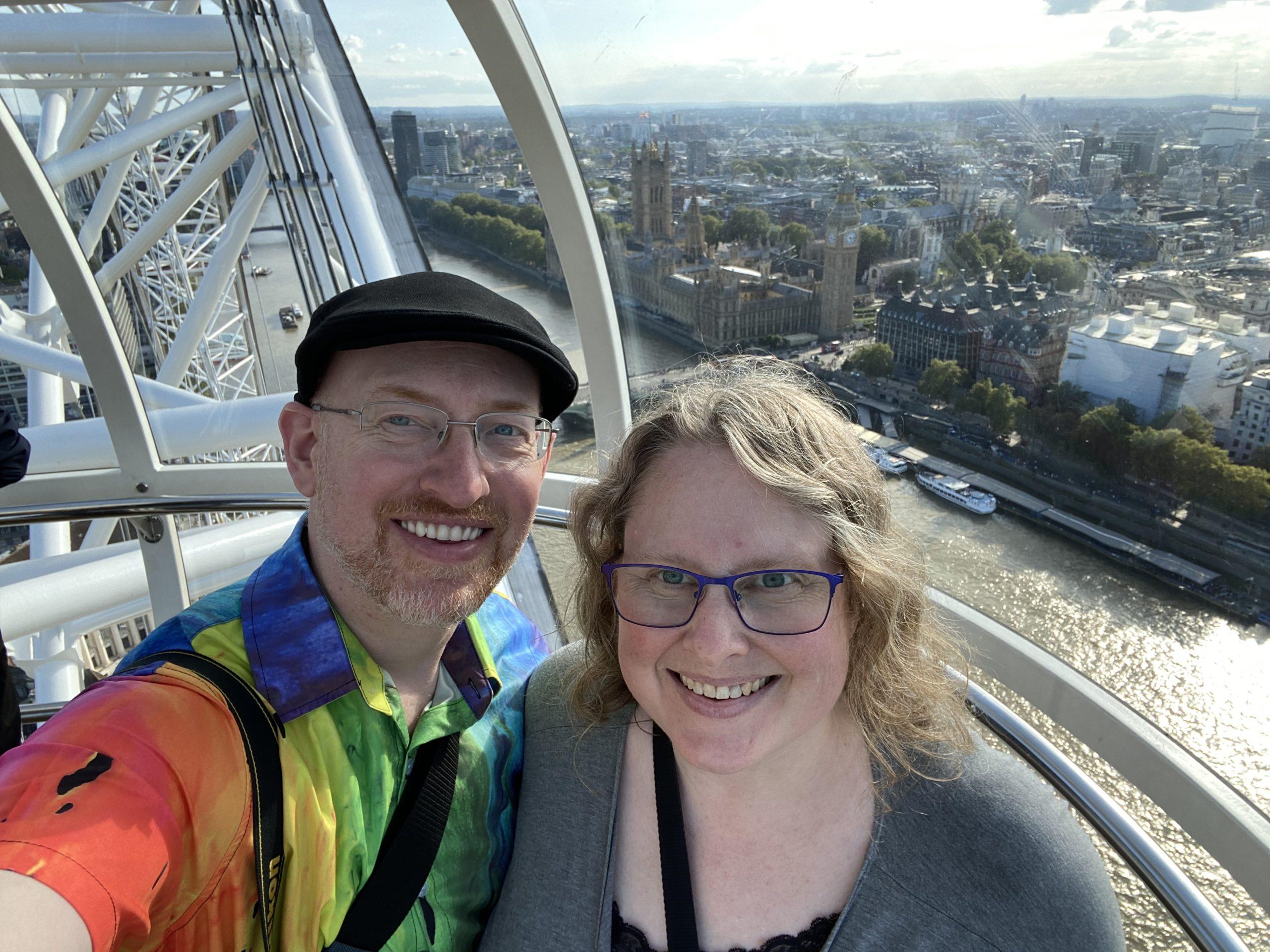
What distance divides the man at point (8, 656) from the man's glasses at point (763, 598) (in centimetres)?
162

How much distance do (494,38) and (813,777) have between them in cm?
267

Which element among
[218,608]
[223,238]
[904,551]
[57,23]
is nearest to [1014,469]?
[904,551]

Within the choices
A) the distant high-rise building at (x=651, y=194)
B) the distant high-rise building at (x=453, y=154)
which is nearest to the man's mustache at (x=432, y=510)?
the distant high-rise building at (x=651, y=194)

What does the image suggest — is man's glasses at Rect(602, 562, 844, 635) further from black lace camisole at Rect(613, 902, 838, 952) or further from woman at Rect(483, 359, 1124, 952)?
black lace camisole at Rect(613, 902, 838, 952)

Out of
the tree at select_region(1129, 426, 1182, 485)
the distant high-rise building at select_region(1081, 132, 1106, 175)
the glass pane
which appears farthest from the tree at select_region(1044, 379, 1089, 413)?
the distant high-rise building at select_region(1081, 132, 1106, 175)

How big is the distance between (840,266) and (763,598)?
2013 millimetres

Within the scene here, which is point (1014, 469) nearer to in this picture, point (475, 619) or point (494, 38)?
point (475, 619)

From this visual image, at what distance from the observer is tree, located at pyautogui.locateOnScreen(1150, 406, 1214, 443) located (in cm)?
203

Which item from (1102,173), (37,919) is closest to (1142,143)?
(1102,173)

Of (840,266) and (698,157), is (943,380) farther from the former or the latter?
(698,157)

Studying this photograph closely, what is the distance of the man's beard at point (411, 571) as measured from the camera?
4.48 ft

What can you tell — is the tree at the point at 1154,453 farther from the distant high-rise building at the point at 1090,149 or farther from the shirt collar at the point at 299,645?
the shirt collar at the point at 299,645

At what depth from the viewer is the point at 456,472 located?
1405 millimetres

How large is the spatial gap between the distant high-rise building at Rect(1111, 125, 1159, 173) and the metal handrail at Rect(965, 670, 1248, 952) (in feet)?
4.43
